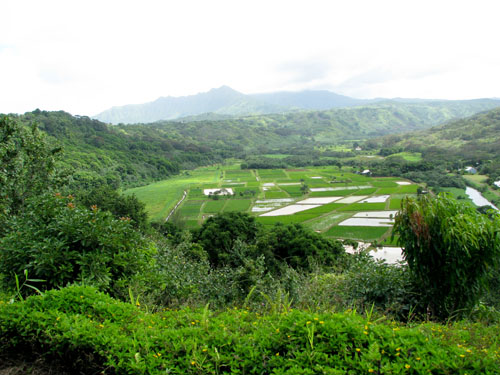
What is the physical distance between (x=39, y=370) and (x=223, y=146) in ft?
429

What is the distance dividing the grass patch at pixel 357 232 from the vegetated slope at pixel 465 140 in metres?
54.2

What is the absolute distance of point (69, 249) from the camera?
213 inches

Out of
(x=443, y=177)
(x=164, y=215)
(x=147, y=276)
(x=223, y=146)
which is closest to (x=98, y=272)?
(x=147, y=276)

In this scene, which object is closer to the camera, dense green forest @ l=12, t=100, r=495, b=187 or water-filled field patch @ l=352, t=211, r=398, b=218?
water-filled field patch @ l=352, t=211, r=398, b=218

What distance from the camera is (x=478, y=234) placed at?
562 cm

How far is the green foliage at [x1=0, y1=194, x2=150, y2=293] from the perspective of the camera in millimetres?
4965

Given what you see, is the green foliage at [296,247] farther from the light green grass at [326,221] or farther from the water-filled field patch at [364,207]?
the water-filled field patch at [364,207]

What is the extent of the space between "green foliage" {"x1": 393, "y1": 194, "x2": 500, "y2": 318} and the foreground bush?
217 centimetres

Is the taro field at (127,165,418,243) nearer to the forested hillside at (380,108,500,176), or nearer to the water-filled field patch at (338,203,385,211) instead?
the water-filled field patch at (338,203,385,211)

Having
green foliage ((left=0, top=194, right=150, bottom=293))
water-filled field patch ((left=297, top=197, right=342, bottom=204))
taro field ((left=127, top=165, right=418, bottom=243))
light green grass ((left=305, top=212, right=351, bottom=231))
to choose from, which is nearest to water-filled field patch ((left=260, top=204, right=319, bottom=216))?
taro field ((left=127, top=165, right=418, bottom=243))

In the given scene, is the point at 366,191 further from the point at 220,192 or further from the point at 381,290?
the point at 381,290

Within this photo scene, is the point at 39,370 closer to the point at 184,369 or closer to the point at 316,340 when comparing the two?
the point at 184,369

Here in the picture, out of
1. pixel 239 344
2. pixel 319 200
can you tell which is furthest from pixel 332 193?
pixel 239 344

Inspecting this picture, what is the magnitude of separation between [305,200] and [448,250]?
4419 centimetres
